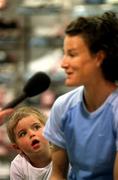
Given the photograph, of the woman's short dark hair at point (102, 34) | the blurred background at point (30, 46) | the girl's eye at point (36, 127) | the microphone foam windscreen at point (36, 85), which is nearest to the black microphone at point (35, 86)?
the microphone foam windscreen at point (36, 85)

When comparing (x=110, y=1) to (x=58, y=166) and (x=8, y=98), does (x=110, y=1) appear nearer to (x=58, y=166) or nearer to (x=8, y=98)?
(x=8, y=98)

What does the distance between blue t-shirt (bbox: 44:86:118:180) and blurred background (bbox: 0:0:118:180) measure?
6.71ft

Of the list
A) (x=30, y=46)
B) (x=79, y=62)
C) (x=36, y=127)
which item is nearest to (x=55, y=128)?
(x=36, y=127)

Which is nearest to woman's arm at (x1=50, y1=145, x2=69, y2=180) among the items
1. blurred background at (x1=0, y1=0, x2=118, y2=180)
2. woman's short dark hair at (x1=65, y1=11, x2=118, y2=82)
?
woman's short dark hair at (x1=65, y1=11, x2=118, y2=82)

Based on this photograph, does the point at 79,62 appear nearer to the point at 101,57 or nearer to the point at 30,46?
the point at 101,57

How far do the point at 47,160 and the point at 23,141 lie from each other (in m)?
0.13

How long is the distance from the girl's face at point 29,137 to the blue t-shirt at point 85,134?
0.05 meters

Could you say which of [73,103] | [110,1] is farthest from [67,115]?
[110,1]

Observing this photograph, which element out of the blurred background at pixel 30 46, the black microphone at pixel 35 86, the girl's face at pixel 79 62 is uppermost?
the girl's face at pixel 79 62

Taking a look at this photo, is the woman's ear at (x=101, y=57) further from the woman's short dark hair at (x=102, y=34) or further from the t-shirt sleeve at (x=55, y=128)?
the t-shirt sleeve at (x=55, y=128)

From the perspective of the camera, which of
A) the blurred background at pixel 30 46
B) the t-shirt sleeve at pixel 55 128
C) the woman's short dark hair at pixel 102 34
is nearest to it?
the woman's short dark hair at pixel 102 34

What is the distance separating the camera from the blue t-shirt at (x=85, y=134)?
1.65m

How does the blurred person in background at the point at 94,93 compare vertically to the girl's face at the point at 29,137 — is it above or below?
above

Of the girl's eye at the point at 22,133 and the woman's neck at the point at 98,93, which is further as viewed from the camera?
the girl's eye at the point at 22,133
